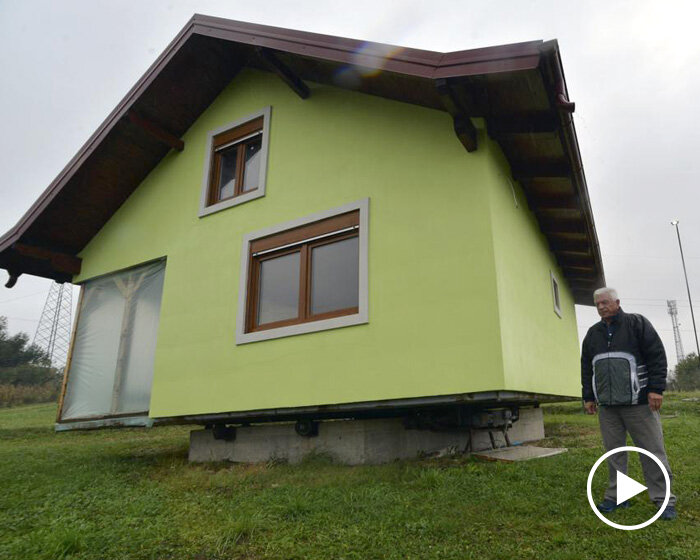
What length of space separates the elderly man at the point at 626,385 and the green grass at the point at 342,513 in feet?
0.99

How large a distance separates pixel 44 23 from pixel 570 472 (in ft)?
36.5

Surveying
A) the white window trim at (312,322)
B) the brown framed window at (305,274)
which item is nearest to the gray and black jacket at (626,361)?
the white window trim at (312,322)

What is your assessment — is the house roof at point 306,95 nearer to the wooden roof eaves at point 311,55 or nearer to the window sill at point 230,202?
the wooden roof eaves at point 311,55

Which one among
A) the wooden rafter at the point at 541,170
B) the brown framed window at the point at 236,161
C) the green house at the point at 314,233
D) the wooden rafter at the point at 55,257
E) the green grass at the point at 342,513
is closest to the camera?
the green grass at the point at 342,513

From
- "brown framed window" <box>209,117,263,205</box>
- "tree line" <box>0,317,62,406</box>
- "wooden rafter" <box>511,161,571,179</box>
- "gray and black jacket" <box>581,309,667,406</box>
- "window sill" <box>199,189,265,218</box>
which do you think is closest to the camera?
"gray and black jacket" <box>581,309,667,406</box>

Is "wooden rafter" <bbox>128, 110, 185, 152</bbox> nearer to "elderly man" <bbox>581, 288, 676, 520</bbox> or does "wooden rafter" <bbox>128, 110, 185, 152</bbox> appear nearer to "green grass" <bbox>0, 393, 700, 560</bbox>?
"green grass" <bbox>0, 393, 700, 560</bbox>

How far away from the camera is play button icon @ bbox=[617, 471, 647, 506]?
172 inches

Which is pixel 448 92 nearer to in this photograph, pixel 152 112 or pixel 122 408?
pixel 152 112

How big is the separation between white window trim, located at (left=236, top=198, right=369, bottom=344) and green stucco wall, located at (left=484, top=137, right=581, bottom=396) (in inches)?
63.7

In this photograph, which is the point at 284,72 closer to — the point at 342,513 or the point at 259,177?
the point at 259,177

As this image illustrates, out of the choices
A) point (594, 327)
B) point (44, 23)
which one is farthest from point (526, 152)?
point (44, 23)

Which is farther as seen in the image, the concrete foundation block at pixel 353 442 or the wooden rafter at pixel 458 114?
the concrete foundation block at pixel 353 442

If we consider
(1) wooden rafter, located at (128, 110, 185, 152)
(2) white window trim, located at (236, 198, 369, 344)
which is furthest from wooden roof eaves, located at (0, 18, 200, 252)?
(2) white window trim, located at (236, 198, 369, 344)

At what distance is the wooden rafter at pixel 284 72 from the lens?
25.2 ft
